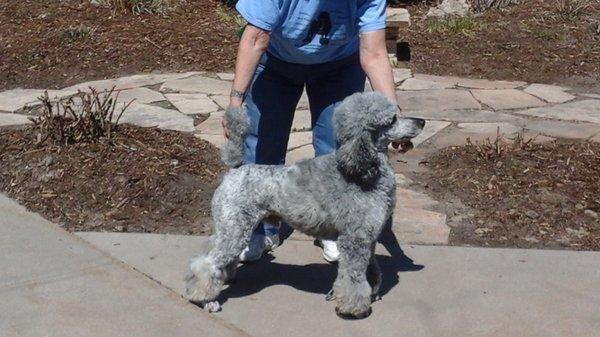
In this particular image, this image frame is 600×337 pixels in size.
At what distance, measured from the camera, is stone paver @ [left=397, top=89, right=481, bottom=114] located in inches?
314

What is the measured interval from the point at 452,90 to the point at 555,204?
3106 millimetres

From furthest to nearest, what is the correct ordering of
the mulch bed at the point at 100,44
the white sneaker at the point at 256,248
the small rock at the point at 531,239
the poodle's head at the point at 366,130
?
1. the mulch bed at the point at 100,44
2. the small rock at the point at 531,239
3. the white sneaker at the point at 256,248
4. the poodle's head at the point at 366,130

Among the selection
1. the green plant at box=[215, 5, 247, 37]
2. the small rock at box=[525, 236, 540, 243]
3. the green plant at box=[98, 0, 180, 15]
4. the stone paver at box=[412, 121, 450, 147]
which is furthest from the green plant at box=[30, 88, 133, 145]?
the green plant at box=[98, 0, 180, 15]

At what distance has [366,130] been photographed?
4.01 metres

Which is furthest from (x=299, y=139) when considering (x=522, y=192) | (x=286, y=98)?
(x=286, y=98)

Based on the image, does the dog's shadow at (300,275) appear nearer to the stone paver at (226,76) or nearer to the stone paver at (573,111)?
the stone paver at (573,111)

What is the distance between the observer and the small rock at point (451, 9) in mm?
10969

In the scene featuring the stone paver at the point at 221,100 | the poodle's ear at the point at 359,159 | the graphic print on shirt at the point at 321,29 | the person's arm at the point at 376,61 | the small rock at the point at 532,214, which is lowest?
the stone paver at the point at 221,100

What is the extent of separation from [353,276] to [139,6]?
718 centimetres

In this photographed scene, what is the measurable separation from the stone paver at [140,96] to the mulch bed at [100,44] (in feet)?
2.24

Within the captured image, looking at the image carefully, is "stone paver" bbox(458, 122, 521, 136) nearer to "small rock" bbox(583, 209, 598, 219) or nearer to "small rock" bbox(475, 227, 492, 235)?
"small rock" bbox(583, 209, 598, 219)

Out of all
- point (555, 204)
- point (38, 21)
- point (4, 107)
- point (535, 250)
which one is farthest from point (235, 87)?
point (38, 21)

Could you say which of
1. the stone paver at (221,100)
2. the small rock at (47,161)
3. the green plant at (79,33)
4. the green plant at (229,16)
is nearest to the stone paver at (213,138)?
the stone paver at (221,100)

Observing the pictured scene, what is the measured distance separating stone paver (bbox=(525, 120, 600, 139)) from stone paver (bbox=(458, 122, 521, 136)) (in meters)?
0.14
